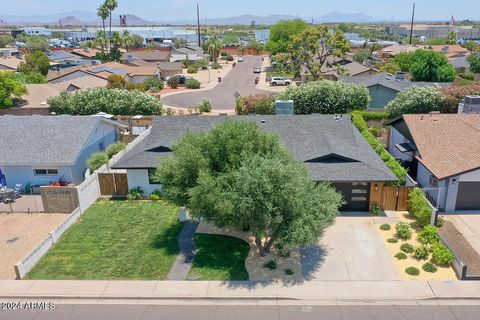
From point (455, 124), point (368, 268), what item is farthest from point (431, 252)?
point (455, 124)

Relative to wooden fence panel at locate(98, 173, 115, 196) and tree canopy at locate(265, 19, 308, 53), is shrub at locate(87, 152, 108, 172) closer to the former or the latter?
wooden fence panel at locate(98, 173, 115, 196)

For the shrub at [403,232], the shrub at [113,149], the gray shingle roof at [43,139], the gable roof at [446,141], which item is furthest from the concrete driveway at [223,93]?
the shrub at [403,232]

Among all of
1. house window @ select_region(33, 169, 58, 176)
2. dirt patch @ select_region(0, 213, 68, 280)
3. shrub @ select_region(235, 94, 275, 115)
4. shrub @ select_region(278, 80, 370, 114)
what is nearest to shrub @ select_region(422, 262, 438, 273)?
dirt patch @ select_region(0, 213, 68, 280)

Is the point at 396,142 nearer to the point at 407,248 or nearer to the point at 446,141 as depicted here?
the point at 446,141

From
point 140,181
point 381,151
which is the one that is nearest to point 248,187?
point 140,181

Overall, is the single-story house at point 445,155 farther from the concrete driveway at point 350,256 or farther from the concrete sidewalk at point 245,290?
the concrete sidewalk at point 245,290
